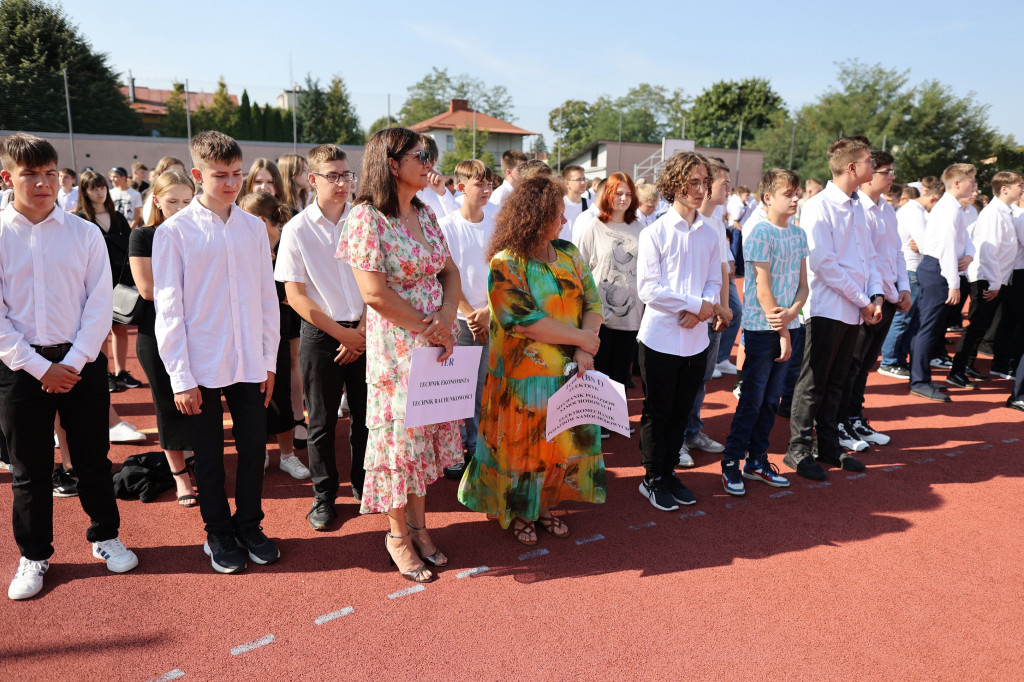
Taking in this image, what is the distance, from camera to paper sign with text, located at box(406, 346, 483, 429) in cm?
304

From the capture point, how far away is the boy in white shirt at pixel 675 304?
12.9 ft

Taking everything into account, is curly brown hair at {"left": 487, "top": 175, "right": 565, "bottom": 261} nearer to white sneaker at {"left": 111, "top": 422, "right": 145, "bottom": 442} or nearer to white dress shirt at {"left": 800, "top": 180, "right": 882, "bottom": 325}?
white dress shirt at {"left": 800, "top": 180, "right": 882, "bottom": 325}

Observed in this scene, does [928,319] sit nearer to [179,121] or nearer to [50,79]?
[50,79]

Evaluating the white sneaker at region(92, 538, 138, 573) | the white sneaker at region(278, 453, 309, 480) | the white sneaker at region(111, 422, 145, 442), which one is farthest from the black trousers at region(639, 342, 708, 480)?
the white sneaker at region(111, 422, 145, 442)

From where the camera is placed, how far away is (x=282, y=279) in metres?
3.66

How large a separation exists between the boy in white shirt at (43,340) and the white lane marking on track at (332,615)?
115 cm

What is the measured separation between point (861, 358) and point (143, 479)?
5495 millimetres

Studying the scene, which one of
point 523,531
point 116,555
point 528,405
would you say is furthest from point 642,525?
point 116,555

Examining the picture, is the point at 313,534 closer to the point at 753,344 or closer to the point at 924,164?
the point at 753,344

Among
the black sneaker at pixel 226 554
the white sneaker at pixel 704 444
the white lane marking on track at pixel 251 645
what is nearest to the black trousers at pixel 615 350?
the white sneaker at pixel 704 444

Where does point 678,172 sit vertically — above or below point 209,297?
above

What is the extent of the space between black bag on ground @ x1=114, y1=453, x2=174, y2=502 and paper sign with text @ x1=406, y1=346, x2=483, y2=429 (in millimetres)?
2211

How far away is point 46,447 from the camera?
3107mm

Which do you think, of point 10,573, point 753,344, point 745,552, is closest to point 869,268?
point 753,344
